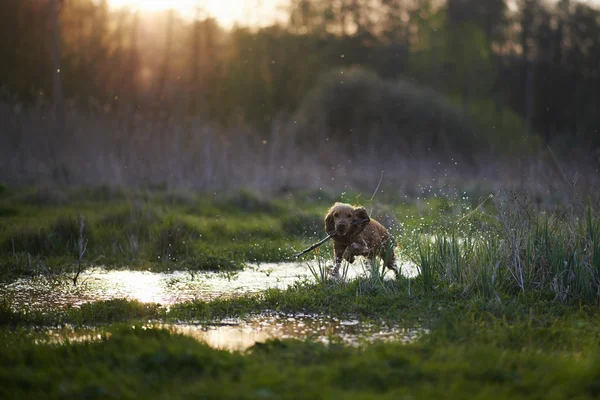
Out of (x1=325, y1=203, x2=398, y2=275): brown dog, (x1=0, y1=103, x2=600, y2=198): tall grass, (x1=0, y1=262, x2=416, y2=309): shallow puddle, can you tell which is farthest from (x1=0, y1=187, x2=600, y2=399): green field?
(x1=0, y1=103, x2=600, y2=198): tall grass

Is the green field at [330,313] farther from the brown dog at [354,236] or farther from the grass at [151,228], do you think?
the brown dog at [354,236]

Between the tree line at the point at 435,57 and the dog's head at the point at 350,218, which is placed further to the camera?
the tree line at the point at 435,57

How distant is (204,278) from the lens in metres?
8.74

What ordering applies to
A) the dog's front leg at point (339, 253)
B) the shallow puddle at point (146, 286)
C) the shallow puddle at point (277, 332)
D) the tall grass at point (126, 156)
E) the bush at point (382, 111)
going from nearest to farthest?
1. the shallow puddle at point (277, 332)
2. the shallow puddle at point (146, 286)
3. the dog's front leg at point (339, 253)
4. the tall grass at point (126, 156)
5. the bush at point (382, 111)

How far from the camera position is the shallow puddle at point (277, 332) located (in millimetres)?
5496

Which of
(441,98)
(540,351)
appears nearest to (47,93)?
(441,98)

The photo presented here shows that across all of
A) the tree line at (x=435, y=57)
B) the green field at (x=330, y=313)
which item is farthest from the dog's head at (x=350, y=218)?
the tree line at (x=435, y=57)

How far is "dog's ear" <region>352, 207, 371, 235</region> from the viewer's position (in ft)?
26.6

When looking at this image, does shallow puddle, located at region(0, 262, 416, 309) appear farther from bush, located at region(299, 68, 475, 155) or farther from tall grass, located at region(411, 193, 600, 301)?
bush, located at region(299, 68, 475, 155)

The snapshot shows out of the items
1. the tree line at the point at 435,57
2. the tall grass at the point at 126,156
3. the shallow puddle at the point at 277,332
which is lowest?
the shallow puddle at the point at 277,332

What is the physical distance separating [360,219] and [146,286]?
2893mm

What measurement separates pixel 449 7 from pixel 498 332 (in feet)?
123

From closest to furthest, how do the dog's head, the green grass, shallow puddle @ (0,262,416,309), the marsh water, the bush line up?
the green grass → the marsh water → shallow puddle @ (0,262,416,309) → the dog's head → the bush

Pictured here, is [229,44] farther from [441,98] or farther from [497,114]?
[497,114]
